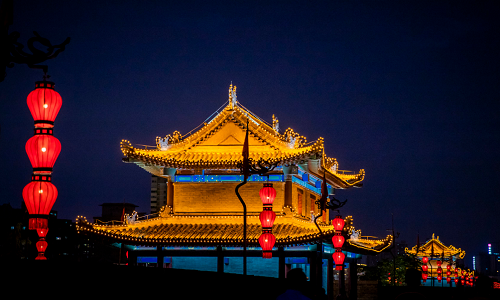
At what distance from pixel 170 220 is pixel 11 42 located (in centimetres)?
2316

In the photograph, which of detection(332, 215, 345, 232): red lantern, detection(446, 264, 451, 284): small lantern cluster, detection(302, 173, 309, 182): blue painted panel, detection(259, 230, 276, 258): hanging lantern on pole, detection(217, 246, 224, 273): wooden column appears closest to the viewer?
detection(259, 230, 276, 258): hanging lantern on pole

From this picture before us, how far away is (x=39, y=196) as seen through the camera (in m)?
11.4

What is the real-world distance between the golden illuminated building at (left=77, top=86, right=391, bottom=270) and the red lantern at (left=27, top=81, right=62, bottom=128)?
16.6 m

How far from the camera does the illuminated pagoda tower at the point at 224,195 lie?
92.1 ft

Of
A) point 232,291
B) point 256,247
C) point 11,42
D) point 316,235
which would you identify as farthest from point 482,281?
point 256,247

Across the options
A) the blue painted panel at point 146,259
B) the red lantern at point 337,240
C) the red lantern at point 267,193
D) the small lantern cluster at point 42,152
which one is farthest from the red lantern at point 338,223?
the small lantern cluster at point 42,152

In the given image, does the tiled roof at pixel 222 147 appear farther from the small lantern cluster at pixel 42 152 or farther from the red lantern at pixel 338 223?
the small lantern cluster at pixel 42 152

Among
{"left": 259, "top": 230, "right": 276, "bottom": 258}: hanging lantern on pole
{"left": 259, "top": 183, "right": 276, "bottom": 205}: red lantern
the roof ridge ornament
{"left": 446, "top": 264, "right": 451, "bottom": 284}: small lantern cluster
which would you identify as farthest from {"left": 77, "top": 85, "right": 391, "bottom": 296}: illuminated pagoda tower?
{"left": 446, "top": 264, "right": 451, "bottom": 284}: small lantern cluster

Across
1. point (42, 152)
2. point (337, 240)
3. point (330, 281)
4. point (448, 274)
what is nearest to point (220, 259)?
point (337, 240)

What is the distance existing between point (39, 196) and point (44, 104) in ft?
5.99

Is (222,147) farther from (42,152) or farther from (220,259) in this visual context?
(42,152)

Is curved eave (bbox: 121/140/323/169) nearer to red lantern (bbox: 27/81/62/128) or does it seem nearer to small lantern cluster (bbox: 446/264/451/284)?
red lantern (bbox: 27/81/62/128)

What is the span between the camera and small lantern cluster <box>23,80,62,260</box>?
1142 centimetres

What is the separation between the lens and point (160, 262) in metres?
29.2
